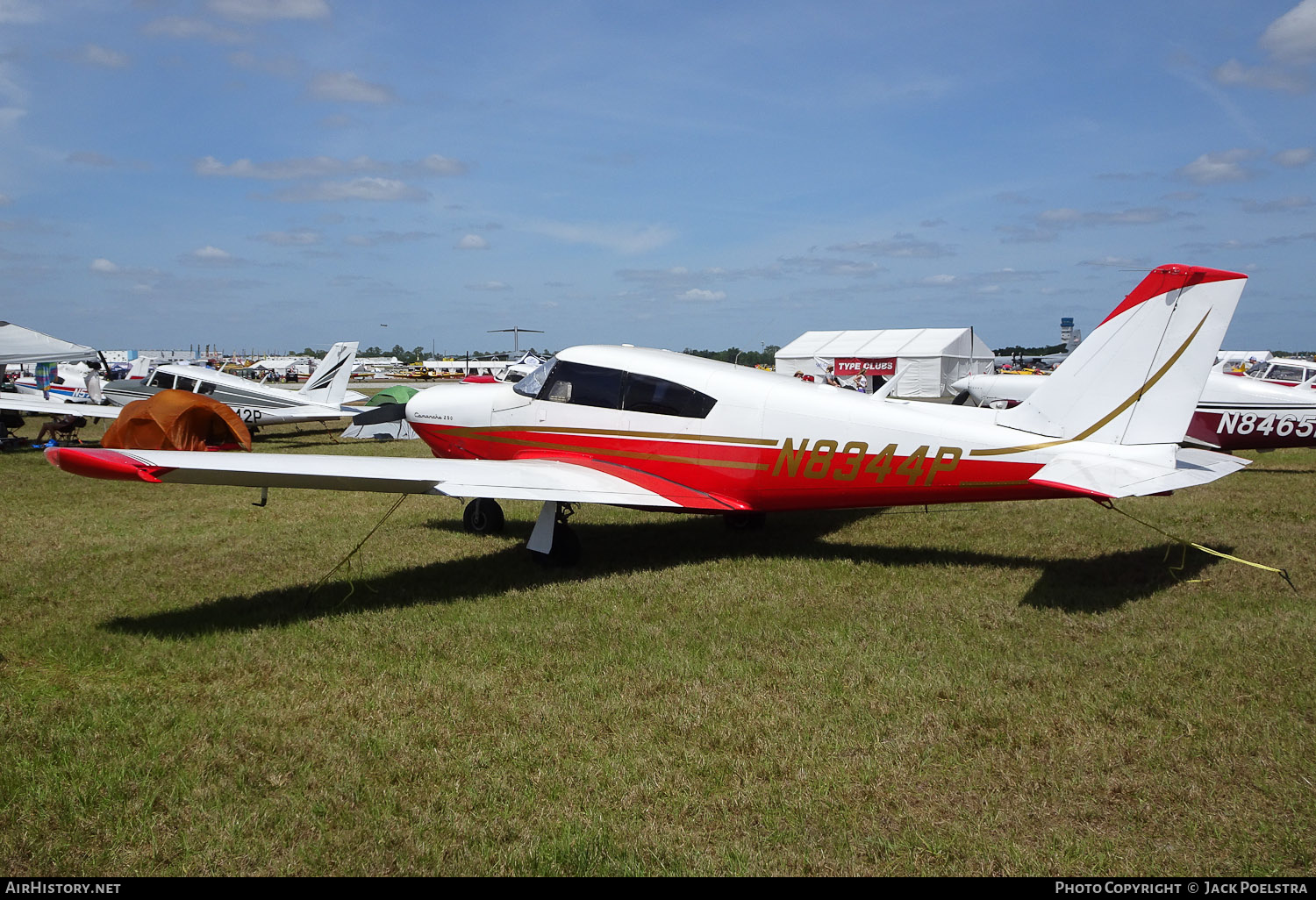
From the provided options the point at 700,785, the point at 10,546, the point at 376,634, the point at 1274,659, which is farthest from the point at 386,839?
the point at 10,546

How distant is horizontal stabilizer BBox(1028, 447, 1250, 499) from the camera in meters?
5.68

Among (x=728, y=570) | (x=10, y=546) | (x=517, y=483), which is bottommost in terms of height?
(x=10, y=546)

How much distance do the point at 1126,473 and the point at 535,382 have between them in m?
5.42

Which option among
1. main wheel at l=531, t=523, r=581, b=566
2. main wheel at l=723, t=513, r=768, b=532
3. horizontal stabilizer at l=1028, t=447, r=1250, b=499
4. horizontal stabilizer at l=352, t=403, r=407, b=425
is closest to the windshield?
main wheel at l=531, t=523, r=581, b=566

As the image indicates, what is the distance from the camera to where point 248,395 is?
19.5 metres

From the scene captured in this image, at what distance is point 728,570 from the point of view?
24.5 feet

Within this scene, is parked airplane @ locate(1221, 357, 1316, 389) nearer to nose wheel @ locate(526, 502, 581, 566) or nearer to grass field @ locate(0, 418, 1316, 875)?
grass field @ locate(0, 418, 1316, 875)

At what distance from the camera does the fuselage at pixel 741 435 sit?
6.78 m

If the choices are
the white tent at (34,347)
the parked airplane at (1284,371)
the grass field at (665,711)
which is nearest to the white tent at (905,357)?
the parked airplane at (1284,371)

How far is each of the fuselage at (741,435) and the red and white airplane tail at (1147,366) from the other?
0.56ft

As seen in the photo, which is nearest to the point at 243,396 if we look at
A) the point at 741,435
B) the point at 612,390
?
the point at 612,390

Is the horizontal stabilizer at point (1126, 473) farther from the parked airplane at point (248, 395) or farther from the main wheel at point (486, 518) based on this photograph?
the parked airplane at point (248, 395)
